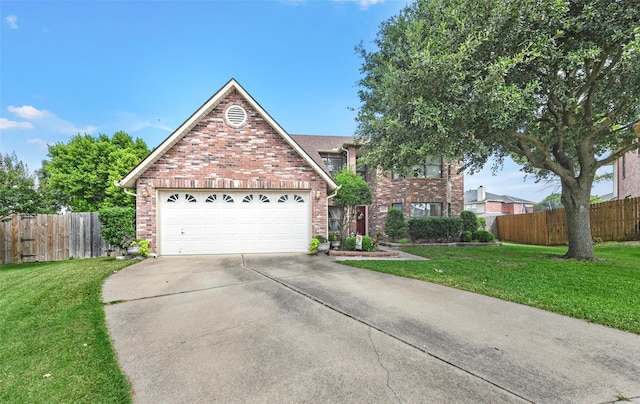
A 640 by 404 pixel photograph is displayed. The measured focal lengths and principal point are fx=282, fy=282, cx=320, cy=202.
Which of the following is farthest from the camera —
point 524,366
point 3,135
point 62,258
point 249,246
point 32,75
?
point 3,135

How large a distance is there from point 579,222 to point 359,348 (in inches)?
388

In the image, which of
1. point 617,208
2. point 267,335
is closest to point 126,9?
point 267,335

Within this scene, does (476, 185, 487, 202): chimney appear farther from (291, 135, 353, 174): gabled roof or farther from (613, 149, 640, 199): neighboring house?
(291, 135, 353, 174): gabled roof

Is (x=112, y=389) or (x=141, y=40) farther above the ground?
(x=141, y=40)

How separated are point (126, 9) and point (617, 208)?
2173 centimetres

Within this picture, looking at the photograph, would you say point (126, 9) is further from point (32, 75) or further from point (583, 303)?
point (583, 303)

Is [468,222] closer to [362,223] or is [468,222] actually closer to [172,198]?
[362,223]

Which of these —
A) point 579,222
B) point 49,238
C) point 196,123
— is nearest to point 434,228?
point 579,222

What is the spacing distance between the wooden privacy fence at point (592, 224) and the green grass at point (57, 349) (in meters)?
18.3

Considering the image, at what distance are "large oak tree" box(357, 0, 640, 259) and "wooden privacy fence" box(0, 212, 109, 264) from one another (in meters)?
11.9

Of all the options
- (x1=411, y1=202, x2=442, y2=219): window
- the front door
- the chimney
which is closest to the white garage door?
the front door

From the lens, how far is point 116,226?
32.7 ft

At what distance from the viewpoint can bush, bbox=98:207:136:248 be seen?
9922 mm

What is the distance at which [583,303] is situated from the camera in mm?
4715
